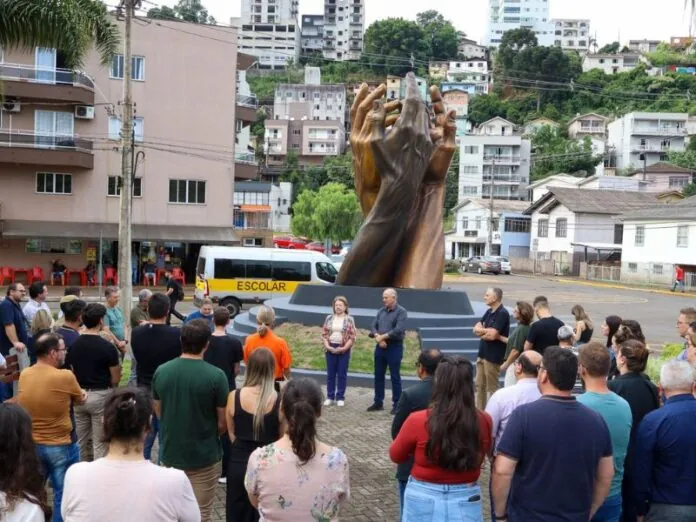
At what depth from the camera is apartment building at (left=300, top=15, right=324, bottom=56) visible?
6137 inches

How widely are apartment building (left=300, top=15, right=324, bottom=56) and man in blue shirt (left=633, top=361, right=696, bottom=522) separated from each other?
157 metres

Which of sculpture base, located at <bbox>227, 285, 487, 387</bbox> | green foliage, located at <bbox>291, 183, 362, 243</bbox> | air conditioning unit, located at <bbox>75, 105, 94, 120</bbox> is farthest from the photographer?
green foliage, located at <bbox>291, 183, 362, 243</bbox>

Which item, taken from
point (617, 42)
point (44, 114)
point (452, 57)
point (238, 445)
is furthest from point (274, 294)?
point (617, 42)

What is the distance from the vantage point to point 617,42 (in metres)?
145

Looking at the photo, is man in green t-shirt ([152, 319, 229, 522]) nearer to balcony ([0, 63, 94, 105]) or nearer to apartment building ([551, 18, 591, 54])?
balcony ([0, 63, 94, 105])

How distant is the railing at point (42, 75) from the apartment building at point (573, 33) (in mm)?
147613

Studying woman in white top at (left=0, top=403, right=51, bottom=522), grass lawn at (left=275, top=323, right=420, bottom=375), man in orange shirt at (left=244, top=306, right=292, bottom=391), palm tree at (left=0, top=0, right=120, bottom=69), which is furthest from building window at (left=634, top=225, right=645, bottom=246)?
woman in white top at (left=0, top=403, right=51, bottom=522)

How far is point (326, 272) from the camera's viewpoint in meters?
24.7

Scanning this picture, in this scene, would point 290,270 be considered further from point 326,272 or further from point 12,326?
point 12,326

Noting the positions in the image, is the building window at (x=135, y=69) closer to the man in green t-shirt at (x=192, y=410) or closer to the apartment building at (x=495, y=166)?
the man in green t-shirt at (x=192, y=410)

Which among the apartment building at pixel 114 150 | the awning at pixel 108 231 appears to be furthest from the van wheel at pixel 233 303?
the apartment building at pixel 114 150

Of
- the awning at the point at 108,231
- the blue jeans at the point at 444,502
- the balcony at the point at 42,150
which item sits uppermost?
the balcony at the point at 42,150

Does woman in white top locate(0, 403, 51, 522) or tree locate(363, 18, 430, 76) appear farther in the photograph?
tree locate(363, 18, 430, 76)

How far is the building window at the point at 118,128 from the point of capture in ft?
112
